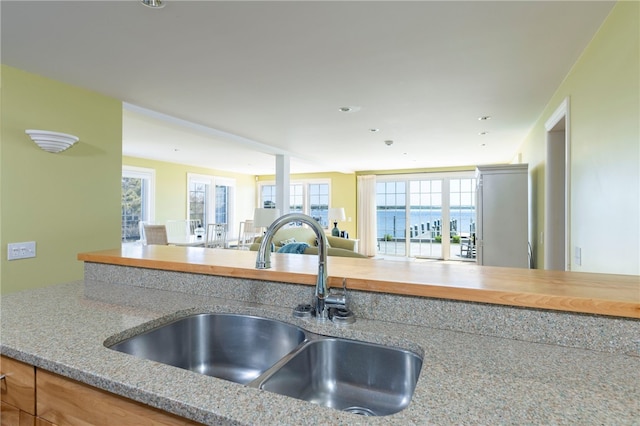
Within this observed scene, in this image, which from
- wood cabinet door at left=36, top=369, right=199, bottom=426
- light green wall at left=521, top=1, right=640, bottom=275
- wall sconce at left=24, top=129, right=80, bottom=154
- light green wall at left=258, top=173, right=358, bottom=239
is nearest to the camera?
wood cabinet door at left=36, top=369, right=199, bottom=426

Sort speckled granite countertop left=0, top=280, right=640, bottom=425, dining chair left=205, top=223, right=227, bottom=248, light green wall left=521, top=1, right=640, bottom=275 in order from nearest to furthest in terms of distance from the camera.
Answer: speckled granite countertop left=0, top=280, right=640, bottom=425
light green wall left=521, top=1, right=640, bottom=275
dining chair left=205, top=223, right=227, bottom=248

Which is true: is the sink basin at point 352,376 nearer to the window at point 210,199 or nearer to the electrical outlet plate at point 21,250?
the electrical outlet plate at point 21,250

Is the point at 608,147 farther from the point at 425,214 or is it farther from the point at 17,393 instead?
the point at 425,214

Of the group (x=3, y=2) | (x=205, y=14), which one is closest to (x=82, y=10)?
(x=3, y=2)

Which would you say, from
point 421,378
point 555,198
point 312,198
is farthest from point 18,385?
point 312,198

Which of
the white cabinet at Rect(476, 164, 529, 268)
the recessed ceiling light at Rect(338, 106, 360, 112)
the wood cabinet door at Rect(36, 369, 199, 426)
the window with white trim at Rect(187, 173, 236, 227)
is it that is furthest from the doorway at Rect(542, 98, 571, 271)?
the window with white trim at Rect(187, 173, 236, 227)

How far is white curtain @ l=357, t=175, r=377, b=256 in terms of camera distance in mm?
8898

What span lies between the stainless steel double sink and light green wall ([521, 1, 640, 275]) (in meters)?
1.35

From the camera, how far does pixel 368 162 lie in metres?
7.25

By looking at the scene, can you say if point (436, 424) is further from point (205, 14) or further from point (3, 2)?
point (3, 2)

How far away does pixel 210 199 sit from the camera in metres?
8.65

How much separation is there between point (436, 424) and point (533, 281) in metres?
0.71

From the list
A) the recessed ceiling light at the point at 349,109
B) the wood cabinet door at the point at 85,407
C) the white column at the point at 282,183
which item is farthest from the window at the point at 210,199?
the wood cabinet door at the point at 85,407

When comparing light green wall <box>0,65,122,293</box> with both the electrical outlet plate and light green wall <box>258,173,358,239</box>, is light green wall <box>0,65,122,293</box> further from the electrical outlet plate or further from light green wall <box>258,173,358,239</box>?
light green wall <box>258,173,358,239</box>
